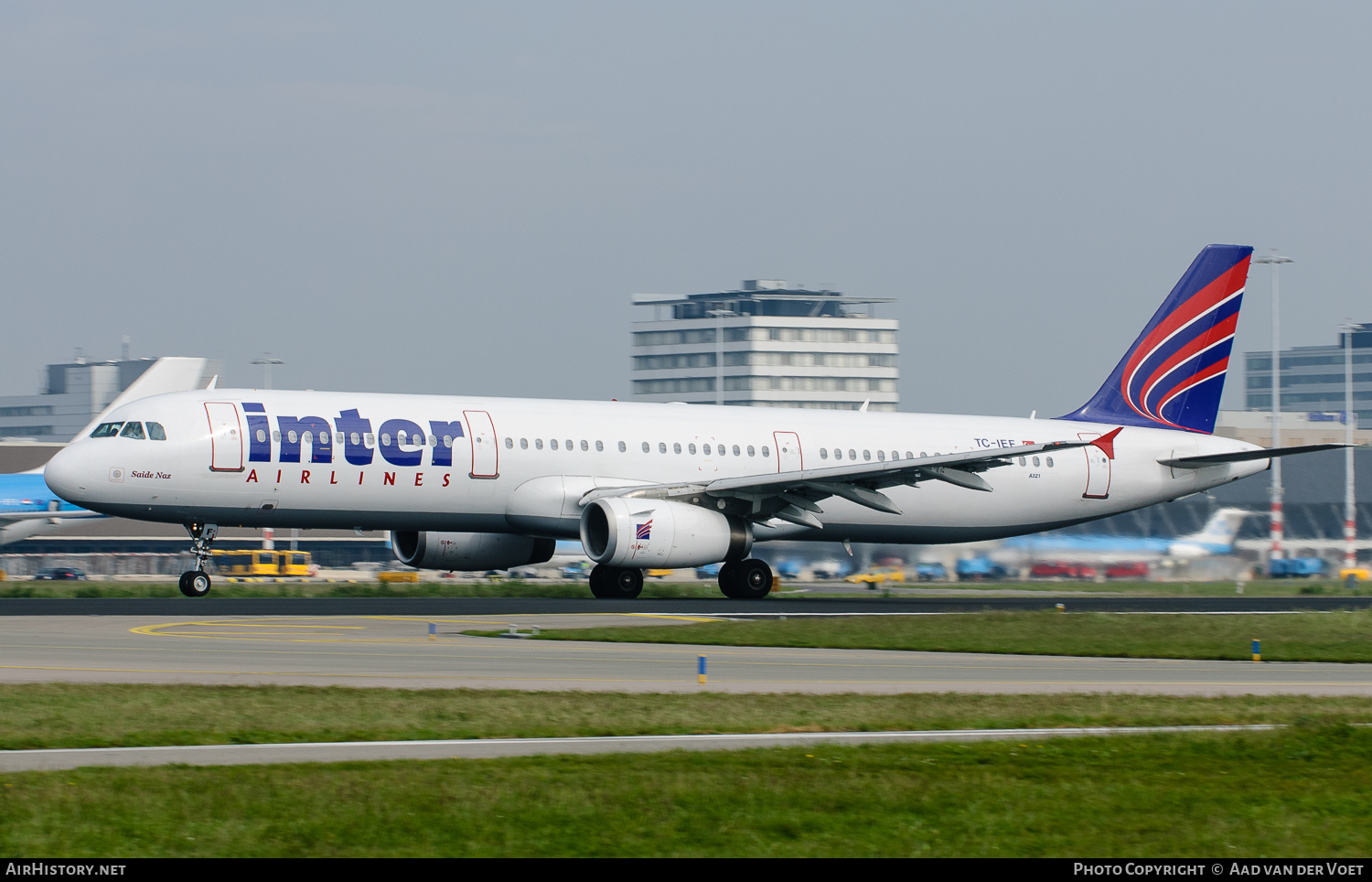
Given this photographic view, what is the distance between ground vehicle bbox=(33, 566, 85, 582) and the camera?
72125 mm

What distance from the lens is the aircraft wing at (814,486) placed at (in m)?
36.3

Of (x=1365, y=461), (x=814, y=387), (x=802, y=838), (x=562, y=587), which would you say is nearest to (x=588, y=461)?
(x=562, y=587)

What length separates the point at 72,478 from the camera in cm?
3319

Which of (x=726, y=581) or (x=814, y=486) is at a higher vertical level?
(x=814, y=486)

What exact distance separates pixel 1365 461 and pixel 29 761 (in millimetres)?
74643

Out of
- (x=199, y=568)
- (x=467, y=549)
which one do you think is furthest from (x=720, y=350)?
(x=199, y=568)

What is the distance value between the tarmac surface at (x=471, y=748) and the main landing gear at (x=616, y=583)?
2276 centimetres

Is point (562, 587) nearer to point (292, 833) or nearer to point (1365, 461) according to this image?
point (292, 833)

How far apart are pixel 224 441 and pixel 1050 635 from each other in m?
17.4

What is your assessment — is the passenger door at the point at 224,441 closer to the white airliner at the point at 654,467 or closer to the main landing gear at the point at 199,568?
the white airliner at the point at 654,467

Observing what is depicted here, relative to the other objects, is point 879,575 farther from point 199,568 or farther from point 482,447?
point 199,568

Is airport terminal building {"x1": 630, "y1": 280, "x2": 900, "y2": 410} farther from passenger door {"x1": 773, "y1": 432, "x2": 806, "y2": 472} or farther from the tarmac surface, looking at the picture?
the tarmac surface

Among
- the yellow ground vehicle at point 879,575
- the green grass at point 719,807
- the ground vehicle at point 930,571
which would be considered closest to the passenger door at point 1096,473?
the ground vehicle at point 930,571

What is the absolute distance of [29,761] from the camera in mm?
12242
